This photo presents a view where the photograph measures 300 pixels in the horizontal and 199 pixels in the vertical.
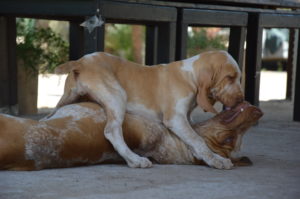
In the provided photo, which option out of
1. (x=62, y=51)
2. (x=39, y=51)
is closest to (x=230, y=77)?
(x=39, y=51)

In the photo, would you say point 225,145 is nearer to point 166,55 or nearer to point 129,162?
point 129,162

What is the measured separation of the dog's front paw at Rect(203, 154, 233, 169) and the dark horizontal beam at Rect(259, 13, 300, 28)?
3049mm

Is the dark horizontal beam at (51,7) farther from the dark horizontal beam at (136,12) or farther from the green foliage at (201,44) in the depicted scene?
the green foliage at (201,44)

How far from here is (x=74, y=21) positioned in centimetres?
670

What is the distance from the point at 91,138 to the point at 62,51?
474 cm

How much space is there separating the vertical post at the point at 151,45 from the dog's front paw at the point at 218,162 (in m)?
3.44

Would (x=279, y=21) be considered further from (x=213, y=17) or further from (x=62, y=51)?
(x=62, y=51)

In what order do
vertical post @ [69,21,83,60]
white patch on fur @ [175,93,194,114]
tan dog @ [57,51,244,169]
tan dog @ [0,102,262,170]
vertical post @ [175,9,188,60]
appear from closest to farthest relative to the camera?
1. tan dog @ [0,102,262,170]
2. tan dog @ [57,51,244,169]
3. white patch on fur @ [175,93,194,114]
4. vertical post @ [175,9,188,60]
5. vertical post @ [69,21,83,60]

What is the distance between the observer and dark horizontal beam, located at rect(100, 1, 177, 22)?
17.5ft

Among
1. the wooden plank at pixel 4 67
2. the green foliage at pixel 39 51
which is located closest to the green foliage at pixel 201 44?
the green foliage at pixel 39 51

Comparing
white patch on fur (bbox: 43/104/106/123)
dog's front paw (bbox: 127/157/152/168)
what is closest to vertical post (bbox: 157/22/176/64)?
white patch on fur (bbox: 43/104/106/123)

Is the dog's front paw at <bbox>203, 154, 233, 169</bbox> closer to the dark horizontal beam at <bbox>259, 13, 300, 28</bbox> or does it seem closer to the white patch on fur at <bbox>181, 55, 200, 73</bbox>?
the white patch on fur at <bbox>181, 55, 200, 73</bbox>

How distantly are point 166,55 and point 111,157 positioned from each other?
2098 mm

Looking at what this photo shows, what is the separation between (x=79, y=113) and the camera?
4336mm
